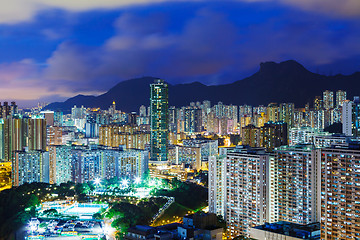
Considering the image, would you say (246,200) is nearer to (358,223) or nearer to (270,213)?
(270,213)

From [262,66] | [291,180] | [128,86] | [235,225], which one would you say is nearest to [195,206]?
[235,225]

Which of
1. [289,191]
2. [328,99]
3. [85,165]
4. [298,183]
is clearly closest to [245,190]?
[289,191]

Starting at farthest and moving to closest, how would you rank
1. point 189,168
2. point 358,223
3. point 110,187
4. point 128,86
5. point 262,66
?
1. point 128,86
2. point 262,66
3. point 189,168
4. point 110,187
5. point 358,223

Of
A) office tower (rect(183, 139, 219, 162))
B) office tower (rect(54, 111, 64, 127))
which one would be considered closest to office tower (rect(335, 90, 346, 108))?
office tower (rect(183, 139, 219, 162))

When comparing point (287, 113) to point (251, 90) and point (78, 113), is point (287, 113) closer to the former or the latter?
point (251, 90)

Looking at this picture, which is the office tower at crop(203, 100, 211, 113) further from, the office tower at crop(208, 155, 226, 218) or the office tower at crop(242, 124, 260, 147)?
the office tower at crop(208, 155, 226, 218)
